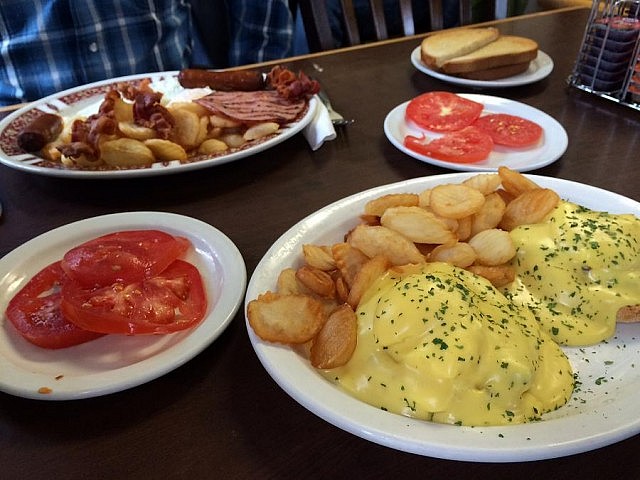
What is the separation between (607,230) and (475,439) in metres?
0.45

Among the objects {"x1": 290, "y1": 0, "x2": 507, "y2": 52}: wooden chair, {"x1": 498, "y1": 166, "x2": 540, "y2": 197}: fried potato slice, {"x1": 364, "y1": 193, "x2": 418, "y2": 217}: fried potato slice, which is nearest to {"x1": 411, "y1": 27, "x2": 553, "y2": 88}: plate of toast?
{"x1": 290, "y1": 0, "x2": 507, "y2": 52}: wooden chair

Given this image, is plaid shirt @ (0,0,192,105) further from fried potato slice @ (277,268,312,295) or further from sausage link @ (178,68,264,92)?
fried potato slice @ (277,268,312,295)

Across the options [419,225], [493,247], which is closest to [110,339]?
[419,225]

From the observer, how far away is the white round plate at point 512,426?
0.59 m

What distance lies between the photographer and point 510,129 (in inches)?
59.3

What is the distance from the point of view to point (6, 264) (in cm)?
98

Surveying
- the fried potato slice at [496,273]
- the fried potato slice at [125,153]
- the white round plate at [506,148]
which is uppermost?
the fried potato slice at [125,153]

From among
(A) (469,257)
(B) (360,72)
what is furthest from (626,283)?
(B) (360,72)

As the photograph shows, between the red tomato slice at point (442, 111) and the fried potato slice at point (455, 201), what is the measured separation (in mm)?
654

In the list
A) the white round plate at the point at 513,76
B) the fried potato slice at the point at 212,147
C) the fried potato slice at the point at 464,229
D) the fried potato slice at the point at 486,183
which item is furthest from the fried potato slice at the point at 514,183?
the white round plate at the point at 513,76

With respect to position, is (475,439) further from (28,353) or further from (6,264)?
(6,264)

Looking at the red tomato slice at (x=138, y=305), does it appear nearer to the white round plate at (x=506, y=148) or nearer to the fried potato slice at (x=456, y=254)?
the fried potato slice at (x=456, y=254)

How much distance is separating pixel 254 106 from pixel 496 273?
904 mm

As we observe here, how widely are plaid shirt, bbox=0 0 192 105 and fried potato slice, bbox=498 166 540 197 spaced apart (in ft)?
5.66
